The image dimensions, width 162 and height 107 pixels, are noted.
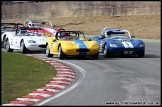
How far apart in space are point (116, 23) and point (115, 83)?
3102 cm

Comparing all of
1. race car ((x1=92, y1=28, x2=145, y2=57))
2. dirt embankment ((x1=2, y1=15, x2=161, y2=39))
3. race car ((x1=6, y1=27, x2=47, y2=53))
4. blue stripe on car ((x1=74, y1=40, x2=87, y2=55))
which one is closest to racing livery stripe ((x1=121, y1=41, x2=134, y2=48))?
race car ((x1=92, y1=28, x2=145, y2=57))

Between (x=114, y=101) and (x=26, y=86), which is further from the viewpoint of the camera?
(x=26, y=86)

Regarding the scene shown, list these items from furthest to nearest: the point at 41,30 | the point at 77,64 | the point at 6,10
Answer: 1. the point at 6,10
2. the point at 41,30
3. the point at 77,64

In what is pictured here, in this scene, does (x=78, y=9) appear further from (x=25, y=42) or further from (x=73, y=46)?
(x=73, y=46)

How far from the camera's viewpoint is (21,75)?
1448 centimetres

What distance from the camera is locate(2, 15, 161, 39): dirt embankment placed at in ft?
129

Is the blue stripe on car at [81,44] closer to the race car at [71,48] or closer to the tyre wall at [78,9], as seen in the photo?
the race car at [71,48]

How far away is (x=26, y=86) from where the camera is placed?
12.6m

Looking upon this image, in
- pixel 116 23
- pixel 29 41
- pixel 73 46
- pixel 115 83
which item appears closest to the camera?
pixel 115 83

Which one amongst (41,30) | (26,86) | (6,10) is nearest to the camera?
(26,86)

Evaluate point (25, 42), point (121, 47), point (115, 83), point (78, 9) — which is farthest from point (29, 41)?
point (78, 9)

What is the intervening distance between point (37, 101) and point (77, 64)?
7.62m

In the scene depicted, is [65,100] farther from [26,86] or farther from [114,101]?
[26,86]

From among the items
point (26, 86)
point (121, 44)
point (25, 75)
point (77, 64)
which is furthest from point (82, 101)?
point (121, 44)
